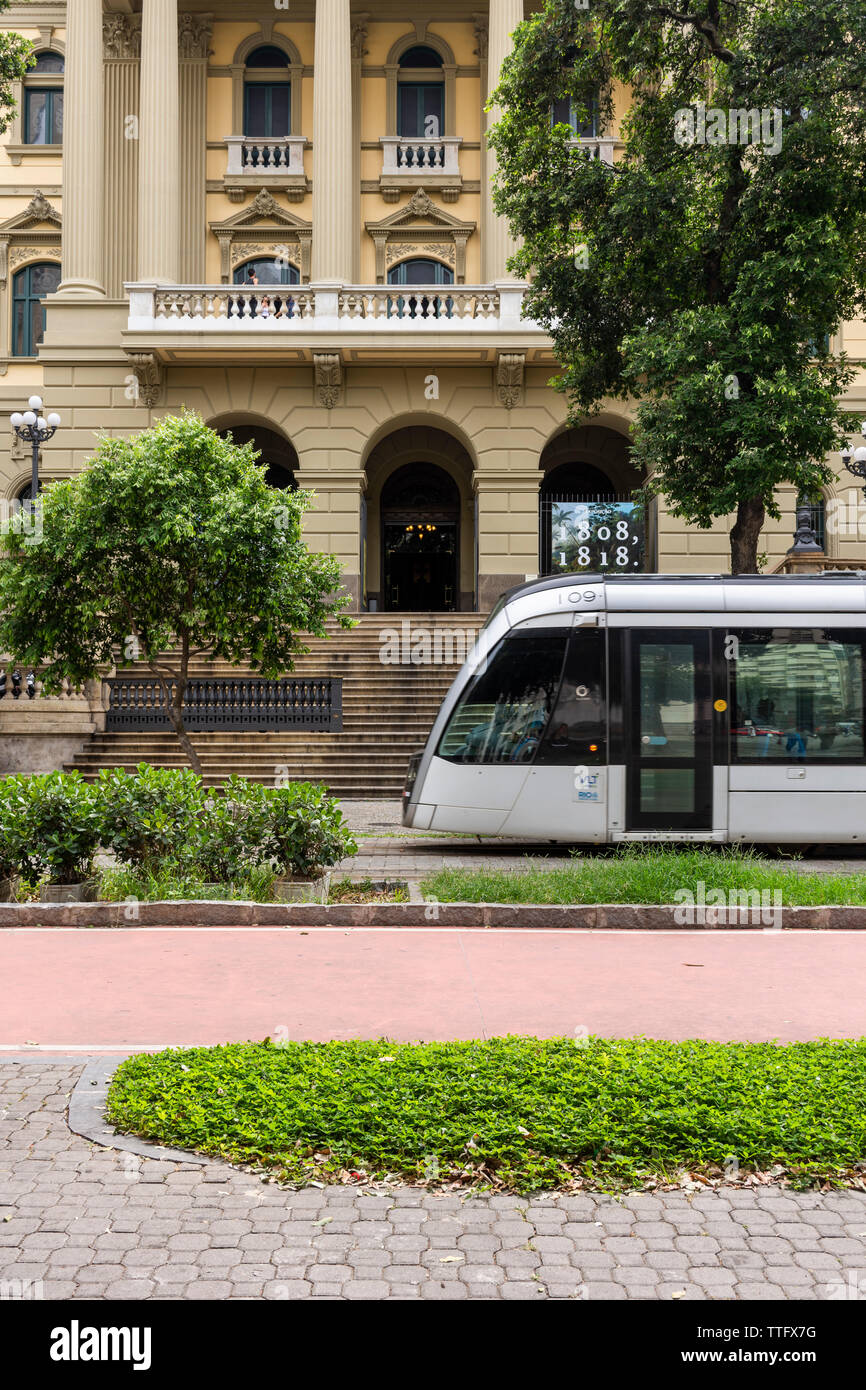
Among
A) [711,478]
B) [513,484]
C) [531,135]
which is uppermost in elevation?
[531,135]

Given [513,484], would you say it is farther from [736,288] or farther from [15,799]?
[15,799]

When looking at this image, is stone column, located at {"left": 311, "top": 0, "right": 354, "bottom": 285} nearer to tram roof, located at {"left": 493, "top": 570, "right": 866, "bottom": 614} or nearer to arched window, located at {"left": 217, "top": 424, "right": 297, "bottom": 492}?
arched window, located at {"left": 217, "top": 424, "right": 297, "bottom": 492}

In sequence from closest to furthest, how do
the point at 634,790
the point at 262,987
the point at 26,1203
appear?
the point at 26,1203, the point at 262,987, the point at 634,790

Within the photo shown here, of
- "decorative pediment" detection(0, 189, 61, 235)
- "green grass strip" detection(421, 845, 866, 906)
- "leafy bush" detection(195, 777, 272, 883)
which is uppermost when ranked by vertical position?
"decorative pediment" detection(0, 189, 61, 235)

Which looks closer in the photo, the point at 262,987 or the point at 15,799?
the point at 262,987

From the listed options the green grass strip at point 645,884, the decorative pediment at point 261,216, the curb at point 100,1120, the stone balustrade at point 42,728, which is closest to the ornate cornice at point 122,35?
the decorative pediment at point 261,216

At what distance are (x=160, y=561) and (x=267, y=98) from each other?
2236 cm

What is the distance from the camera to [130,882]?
32.2 ft

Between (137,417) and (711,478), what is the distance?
666 inches

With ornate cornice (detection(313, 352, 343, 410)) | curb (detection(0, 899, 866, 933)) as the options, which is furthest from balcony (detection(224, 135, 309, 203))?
curb (detection(0, 899, 866, 933))

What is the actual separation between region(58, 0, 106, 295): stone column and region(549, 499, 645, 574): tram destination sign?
1317 cm

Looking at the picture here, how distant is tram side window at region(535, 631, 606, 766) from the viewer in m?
13.6

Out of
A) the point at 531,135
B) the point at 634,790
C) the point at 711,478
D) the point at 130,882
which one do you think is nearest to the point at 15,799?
the point at 130,882

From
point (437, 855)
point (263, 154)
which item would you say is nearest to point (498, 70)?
point (263, 154)
